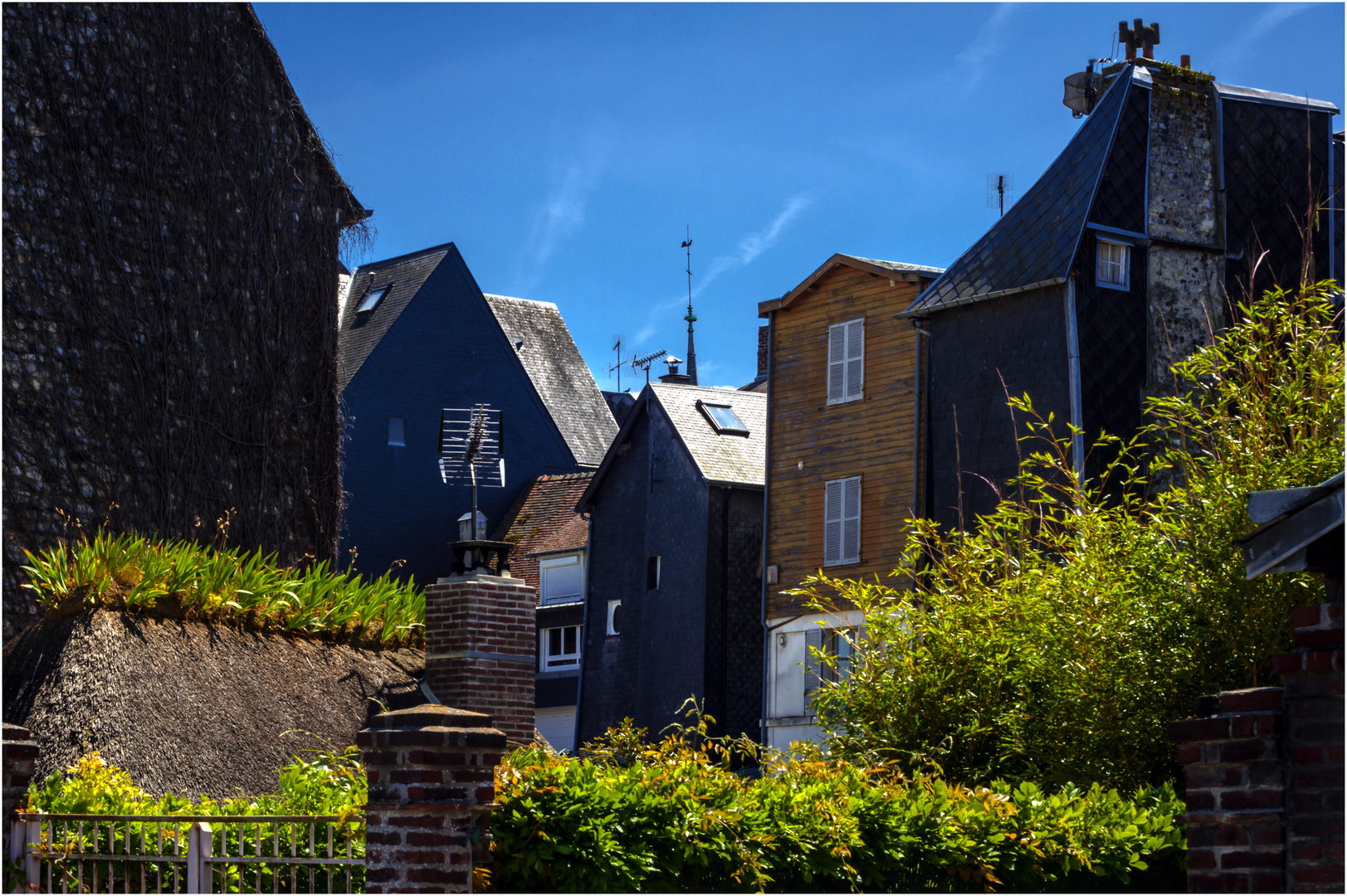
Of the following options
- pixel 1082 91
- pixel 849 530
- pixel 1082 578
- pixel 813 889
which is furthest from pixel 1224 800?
pixel 1082 91

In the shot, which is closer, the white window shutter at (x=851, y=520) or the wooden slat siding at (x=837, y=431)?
the wooden slat siding at (x=837, y=431)

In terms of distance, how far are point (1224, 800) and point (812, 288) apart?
19.1 metres

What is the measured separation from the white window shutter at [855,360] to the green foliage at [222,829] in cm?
1478

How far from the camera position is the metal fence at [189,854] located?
24.4ft

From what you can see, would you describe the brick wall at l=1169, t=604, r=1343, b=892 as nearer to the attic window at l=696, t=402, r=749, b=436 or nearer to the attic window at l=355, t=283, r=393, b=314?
the attic window at l=696, t=402, r=749, b=436

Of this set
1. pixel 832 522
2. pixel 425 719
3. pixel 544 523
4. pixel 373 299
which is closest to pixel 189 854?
pixel 425 719

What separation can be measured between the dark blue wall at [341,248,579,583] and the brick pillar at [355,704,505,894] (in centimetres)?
2384

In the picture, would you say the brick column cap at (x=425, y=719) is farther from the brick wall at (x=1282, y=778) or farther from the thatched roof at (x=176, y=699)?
the thatched roof at (x=176, y=699)

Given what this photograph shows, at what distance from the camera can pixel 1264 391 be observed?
35.1 feet

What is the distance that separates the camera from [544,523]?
33.0 metres

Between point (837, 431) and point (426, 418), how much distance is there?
1219cm

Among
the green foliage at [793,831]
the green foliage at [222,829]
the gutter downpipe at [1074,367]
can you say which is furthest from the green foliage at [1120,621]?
the gutter downpipe at [1074,367]

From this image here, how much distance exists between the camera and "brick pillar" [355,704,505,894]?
21.9 feet

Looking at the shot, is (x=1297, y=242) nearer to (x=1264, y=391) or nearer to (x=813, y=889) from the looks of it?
(x=1264, y=391)
